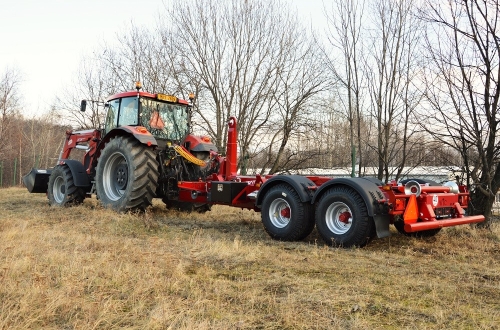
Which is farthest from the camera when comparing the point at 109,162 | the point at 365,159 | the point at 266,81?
the point at 266,81

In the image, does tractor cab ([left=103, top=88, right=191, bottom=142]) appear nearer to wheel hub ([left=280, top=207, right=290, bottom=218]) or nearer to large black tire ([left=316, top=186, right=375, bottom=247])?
wheel hub ([left=280, top=207, right=290, bottom=218])

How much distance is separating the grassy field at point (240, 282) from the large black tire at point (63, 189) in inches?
136

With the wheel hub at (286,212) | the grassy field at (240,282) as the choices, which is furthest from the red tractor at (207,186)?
the grassy field at (240,282)

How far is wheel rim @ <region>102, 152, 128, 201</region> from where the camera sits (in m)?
9.28

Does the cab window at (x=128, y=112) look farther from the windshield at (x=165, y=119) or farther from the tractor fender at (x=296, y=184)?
the tractor fender at (x=296, y=184)

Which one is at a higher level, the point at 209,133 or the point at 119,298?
the point at 209,133

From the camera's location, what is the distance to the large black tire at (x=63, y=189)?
1034cm

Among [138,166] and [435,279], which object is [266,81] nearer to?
[138,166]

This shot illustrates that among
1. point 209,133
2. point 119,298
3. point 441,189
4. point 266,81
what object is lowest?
point 119,298

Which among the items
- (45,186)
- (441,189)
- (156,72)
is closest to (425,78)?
(441,189)

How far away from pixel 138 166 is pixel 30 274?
470 cm

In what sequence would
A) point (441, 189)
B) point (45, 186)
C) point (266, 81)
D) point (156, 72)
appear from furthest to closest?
point (156, 72) < point (266, 81) < point (45, 186) < point (441, 189)

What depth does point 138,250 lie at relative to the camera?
214 inches

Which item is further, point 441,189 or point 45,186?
point 45,186
